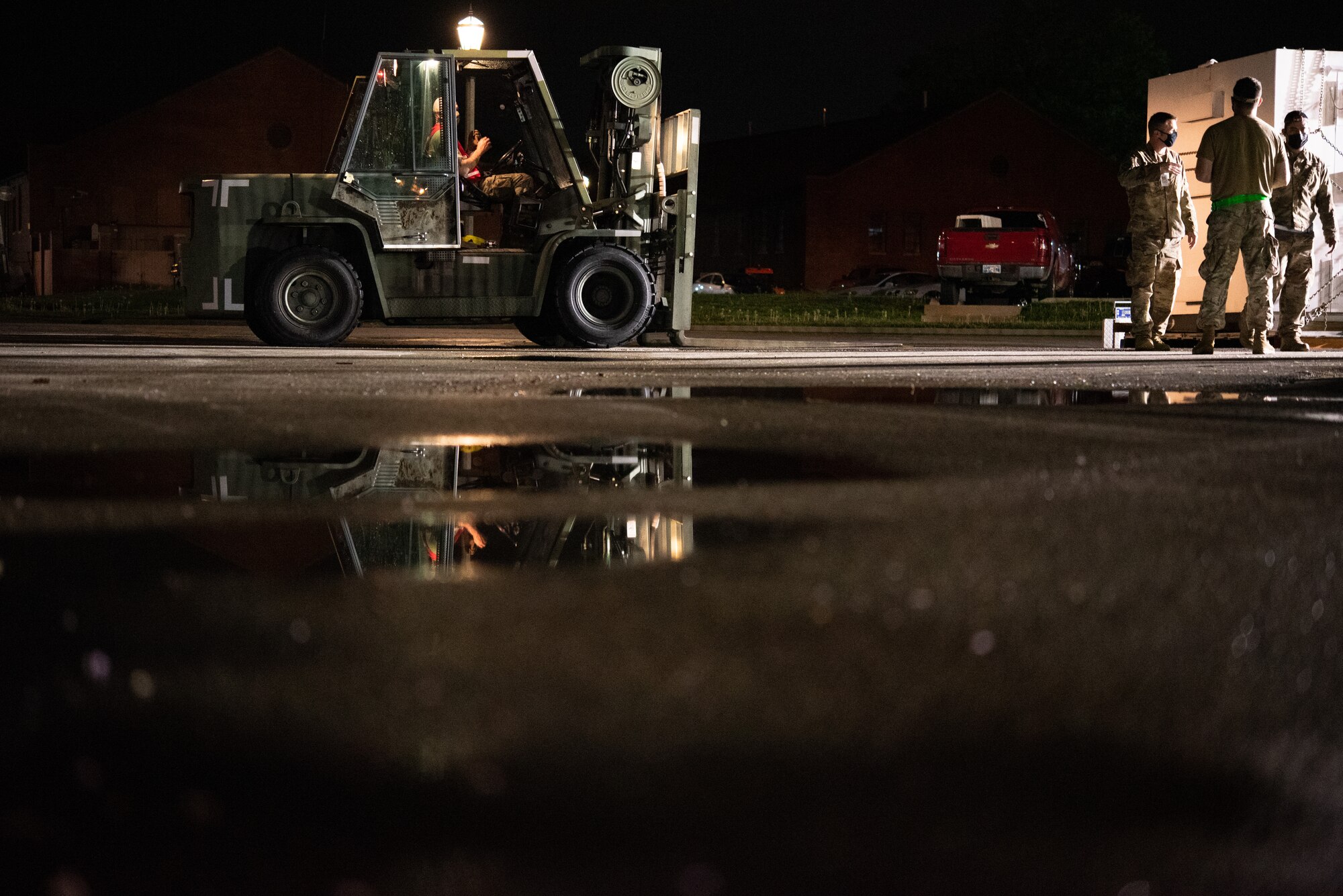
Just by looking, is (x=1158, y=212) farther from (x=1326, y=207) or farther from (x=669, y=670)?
(x=669, y=670)

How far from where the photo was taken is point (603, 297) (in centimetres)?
1572

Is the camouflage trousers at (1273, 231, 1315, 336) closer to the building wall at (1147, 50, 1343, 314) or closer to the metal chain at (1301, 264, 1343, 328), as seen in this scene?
the building wall at (1147, 50, 1343, 314)

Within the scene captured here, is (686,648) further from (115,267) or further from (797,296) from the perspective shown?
(115,267)

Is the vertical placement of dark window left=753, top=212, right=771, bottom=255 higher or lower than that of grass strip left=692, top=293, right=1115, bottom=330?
higher

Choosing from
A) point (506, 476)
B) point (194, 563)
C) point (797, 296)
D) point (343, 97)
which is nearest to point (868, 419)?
point (506, 476)

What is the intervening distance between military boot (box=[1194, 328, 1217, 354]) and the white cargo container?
132 centimetres

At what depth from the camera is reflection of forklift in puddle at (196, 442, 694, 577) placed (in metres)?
4.23

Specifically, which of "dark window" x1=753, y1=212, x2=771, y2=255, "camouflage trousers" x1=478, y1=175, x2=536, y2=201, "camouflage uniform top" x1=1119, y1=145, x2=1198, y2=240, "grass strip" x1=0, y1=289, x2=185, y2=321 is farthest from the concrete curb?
"dark window" x1=753, y1=212, x2=771, y2=255

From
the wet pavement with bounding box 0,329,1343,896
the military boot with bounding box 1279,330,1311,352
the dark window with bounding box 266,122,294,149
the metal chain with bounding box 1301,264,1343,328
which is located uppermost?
the dark window with bounding box 266,122,294,149

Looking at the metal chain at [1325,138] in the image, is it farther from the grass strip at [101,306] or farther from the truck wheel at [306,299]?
the grass strip at [101,306]

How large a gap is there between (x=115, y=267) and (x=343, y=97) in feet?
34.1

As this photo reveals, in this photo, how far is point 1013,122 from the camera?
2618 inches

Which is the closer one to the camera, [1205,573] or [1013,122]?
[1205,573]

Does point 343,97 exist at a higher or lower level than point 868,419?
higher
